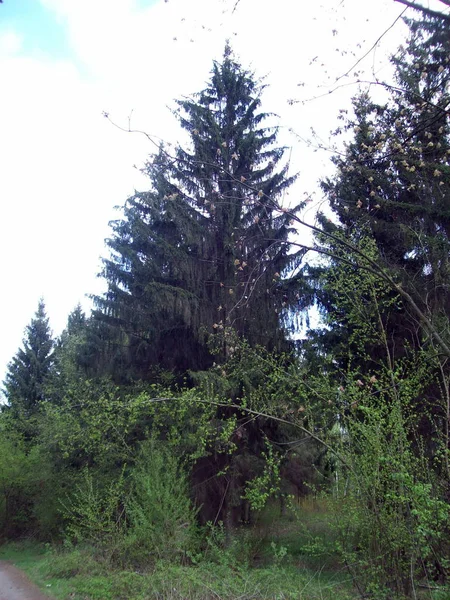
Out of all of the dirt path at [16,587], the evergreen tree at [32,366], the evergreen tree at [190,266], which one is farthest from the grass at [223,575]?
the evergreen tree at [32,366]

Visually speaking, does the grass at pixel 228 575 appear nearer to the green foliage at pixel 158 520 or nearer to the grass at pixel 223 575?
the grass at pixel 223 575

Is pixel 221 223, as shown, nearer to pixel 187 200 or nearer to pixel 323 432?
pixel 187 200

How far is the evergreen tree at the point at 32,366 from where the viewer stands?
3338 centimetres

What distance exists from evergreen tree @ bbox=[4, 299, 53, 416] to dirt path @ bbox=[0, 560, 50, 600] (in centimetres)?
1895

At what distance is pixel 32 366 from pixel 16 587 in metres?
25.0

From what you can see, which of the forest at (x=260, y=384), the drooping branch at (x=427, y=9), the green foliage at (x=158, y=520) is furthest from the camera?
the green foliage at (x=158, y=520)

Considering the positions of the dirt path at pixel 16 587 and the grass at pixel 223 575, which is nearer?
the grass at pixel 223 575

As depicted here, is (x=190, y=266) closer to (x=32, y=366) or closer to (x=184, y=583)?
(x=184, y=583)

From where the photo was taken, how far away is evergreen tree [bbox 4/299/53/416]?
3338 cm

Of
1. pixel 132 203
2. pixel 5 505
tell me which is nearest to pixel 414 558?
pixel 132 203

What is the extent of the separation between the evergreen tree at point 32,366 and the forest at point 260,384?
11094mm

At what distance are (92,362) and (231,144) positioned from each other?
8228 mm

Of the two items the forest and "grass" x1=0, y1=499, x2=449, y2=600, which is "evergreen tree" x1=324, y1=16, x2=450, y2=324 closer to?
the forest

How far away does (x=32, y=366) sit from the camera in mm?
34688
